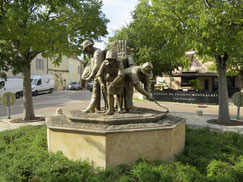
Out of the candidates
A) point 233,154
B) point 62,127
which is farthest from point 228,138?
point 62,127

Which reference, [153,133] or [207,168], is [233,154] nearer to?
[207,168]

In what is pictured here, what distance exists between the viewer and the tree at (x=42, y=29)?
809 centimetres

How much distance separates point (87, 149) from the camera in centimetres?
458

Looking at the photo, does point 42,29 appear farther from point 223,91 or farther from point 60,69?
point 60,69

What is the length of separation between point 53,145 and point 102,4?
8.14 metres

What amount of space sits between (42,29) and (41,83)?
66.5 ft

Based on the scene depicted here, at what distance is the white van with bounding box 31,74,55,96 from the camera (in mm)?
26114

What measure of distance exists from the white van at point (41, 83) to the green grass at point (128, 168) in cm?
2187

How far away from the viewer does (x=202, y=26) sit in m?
7.50

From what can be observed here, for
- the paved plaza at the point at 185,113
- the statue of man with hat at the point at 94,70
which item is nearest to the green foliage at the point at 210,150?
the paved plaza at the point at 185,113

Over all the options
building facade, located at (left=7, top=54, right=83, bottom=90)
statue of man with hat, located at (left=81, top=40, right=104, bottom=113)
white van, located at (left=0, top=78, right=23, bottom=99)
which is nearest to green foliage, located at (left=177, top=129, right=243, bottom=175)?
statue of man with hat, located at (left=81, top=40, right=104, bottom=113)

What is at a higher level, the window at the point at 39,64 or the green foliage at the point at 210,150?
the window at the point at 39,64

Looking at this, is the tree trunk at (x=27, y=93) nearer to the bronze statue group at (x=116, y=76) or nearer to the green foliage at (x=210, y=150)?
the bronze statue group at (x=116, y=76)

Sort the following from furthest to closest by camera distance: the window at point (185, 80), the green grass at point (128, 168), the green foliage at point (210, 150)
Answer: the window at point (185, 80), the green foliage at point (210, 150), the green grass at point (128, 168)
